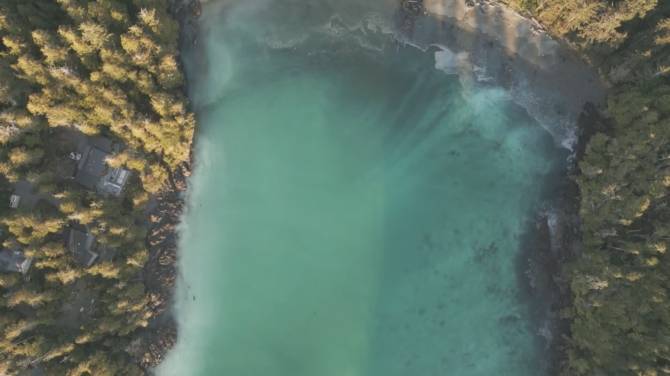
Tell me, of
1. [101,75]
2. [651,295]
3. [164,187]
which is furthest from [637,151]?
[101,75]

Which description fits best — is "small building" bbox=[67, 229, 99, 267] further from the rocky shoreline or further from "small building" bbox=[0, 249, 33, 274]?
the rocky shoreline

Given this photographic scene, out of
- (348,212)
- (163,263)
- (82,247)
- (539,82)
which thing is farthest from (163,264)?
(539,82)

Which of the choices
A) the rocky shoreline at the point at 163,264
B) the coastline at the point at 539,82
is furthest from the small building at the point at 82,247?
the coastline at the point at 539,82

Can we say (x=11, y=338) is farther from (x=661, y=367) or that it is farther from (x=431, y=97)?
(x=661, y=367)

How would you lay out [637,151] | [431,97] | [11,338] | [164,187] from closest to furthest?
[11,338] → [637,151] → [164,187] → [431,97]

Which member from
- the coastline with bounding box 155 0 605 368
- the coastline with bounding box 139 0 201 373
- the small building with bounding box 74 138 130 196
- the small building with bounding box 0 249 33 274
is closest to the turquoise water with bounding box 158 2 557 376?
the coastline with bounding box 139 0 201 373

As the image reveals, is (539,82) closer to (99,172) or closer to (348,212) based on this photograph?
(348,212)
